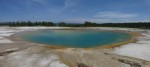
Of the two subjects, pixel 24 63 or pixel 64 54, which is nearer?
pixel 24 63

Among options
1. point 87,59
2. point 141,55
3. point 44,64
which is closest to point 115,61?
point 87,59

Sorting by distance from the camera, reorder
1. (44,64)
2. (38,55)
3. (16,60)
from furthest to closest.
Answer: (38,55), (16,60), (44,64)

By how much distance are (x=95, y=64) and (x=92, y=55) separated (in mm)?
2512

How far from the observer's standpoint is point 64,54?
16.3 meters

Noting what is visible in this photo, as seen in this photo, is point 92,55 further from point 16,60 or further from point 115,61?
point 16,60

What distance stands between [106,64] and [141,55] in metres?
4.80

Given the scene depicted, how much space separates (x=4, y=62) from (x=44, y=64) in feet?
Result: 10.8

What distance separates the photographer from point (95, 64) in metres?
13.3

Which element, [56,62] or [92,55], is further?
[92,55]

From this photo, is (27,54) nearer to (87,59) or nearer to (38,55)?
(38,55)

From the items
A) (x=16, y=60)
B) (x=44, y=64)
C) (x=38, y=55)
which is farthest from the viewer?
(x=38, y=55)

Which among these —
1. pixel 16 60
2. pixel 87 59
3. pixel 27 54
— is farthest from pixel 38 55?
pixel 87 59

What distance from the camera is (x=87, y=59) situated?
14508 millimetres

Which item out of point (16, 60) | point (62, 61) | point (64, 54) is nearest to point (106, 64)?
point (62, 61)
